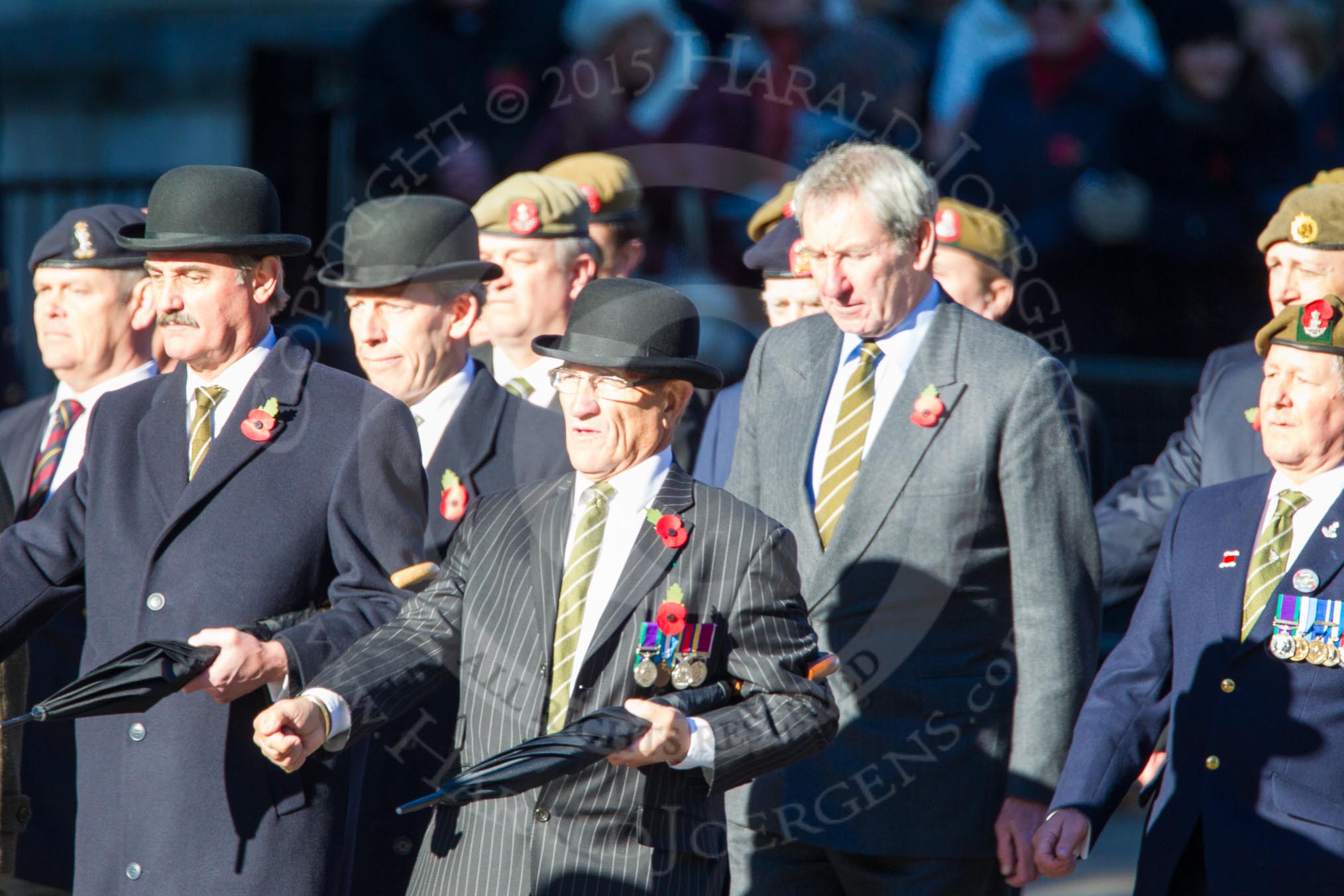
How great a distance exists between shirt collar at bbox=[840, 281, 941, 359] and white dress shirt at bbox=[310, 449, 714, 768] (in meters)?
0.86

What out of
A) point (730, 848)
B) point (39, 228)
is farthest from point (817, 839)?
point (39, 228)

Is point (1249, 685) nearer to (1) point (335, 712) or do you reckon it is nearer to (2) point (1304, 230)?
(2) point (1304, 230)

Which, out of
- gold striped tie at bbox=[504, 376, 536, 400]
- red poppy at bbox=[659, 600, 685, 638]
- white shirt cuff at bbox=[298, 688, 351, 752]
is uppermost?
gold striped tie at bbox=[504, 376, 536, 400]

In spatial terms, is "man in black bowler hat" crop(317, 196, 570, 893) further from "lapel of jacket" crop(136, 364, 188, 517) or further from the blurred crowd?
the blurred crowd

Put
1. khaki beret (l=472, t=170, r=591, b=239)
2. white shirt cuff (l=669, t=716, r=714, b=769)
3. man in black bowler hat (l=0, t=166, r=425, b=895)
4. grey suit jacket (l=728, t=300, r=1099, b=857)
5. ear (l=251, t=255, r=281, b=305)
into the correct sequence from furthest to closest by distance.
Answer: khaki beret (l=472, t=170, r=591, b=239)
grey suit jacket (l=728, t=300, r=1099, b=857)
ear (l=251, t=255, r=281, b=305)
man in black bowler hat (l=0, t=166, r=425, b=895)
white shirt cuff (l=669, t=716, r=714, b=769)

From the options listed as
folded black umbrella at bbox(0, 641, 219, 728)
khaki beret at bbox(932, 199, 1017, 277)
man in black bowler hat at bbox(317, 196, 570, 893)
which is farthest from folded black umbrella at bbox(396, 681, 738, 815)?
khaki beret at bbox(932, 199, 1017, 277)

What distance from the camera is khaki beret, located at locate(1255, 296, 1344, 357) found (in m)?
3.73

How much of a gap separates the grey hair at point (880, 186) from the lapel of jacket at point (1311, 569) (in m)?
1.06

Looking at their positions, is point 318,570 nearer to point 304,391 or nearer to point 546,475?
point 304,391

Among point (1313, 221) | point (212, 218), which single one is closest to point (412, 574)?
point (212, 218)

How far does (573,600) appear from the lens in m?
3.32

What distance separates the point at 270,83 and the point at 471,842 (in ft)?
21.6

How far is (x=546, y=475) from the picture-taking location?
4.54 m

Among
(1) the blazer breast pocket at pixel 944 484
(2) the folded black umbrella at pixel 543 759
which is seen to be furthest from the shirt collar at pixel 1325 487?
(2) the folded black umbrella at pixel 543 759
